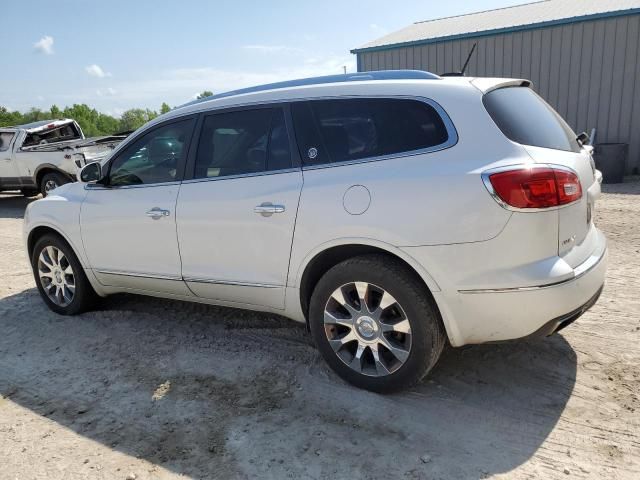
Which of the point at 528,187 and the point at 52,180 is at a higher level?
the point at 528,187

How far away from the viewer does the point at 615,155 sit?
1070 centimetres

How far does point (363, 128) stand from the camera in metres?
3.17

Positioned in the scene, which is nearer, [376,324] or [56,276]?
[376,324]

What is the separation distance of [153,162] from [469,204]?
8.26 ft

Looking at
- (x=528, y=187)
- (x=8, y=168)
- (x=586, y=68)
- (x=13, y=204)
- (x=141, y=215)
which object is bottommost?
(x=13, y=204)

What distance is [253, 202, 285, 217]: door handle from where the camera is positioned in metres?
3.33

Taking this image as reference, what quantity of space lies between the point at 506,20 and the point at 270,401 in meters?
12.9

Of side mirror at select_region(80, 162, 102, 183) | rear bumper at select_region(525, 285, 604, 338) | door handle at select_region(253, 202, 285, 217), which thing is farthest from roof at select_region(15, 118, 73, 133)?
rear bumper at select_region(525, 285, 604, 338)

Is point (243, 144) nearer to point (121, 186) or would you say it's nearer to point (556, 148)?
point (121, 186)

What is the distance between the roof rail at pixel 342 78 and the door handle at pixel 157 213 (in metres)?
0.83

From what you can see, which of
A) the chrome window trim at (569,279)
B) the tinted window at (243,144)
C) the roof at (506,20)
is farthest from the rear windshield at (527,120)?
the roof at (506,20)

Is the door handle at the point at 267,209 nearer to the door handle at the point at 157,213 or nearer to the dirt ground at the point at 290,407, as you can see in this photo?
the door handle at the point at 157,213

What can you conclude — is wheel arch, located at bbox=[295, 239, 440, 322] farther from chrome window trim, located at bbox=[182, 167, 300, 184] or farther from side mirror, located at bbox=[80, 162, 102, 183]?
side mirror, located at bbox=[80, 162, 102, 183]

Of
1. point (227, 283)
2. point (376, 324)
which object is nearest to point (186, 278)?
point (227, 283)
